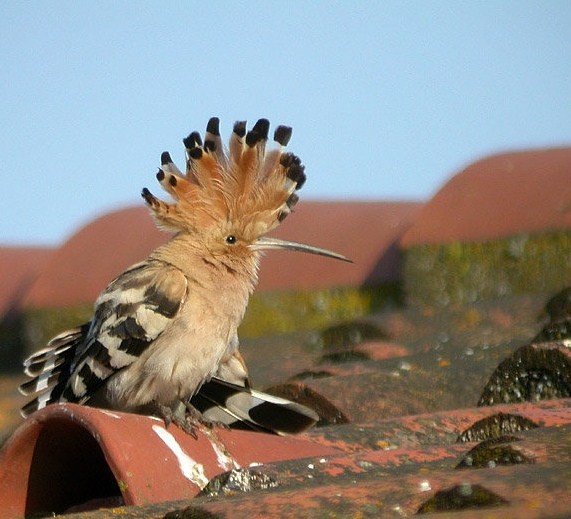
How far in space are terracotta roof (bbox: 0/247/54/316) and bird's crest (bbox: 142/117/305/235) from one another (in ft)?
12.6

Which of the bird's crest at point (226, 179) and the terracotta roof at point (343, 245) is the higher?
the bird's crest at point (226, 179)

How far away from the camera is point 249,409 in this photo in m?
3.65

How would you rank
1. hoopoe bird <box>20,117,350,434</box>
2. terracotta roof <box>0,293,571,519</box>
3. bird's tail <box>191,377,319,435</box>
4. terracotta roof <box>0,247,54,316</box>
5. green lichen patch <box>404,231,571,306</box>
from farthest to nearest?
terracotta roof <box>0,247,54,316</box> < green lichen patch <box>404,231,571,306</box> < hoopoe bird <box>20,117,350,434</box> < bird's tail <box>191,377,319,435</box> < terracotta roof <box>0,293,571,519</box>

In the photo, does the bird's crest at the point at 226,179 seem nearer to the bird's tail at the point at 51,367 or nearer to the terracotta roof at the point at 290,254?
the bird's tail at the point at 51,367

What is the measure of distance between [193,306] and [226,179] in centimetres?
48

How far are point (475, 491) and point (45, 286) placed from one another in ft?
18.5

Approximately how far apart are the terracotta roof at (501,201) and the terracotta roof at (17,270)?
109 inches

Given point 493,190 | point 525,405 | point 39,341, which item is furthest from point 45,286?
point 525,405

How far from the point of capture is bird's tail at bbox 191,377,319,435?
10.9 ft

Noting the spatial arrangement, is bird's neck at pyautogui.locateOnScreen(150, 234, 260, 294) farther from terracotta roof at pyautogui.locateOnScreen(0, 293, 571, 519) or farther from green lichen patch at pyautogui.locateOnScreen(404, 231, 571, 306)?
green lichen patch at pyautogui.locateOnScreen(404, 231, 571, 306)

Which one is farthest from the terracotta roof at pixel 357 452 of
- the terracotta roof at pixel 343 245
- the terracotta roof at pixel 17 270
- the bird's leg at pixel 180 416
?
the terracotta roof at pixel 17 270

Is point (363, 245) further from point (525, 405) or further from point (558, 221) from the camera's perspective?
point (525, 405)

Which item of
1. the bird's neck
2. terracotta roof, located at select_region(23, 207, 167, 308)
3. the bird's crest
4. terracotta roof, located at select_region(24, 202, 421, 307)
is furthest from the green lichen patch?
the bird's neck

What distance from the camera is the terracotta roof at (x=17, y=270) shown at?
7.80 metres
